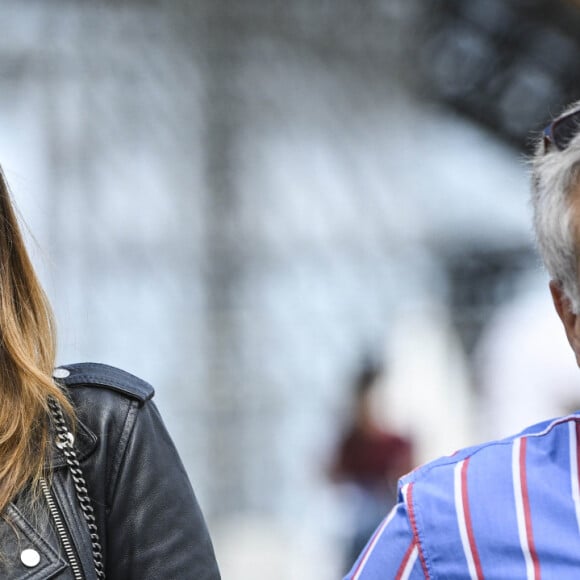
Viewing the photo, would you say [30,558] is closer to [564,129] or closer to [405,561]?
[405,561]

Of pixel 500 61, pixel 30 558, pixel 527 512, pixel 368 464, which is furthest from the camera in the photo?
pixel 500 61

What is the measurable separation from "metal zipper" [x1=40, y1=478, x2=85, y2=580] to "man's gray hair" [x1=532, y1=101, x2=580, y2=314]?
2.24 feet

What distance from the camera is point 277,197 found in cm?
746

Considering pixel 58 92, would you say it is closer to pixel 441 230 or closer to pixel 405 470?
pixel 441 230

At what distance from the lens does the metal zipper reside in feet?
4.79

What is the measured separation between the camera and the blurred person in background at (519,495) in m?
1.31

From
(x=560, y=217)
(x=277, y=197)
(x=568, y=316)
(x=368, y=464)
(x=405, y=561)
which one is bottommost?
(x=368, y=464)

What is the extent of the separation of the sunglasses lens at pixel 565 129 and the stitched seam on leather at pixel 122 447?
0.65m

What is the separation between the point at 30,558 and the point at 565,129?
842mm

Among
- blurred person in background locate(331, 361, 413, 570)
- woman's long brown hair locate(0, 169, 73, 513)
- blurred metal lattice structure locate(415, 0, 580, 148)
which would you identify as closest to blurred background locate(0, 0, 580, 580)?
blurred metal lattice structure locate(415, 0, 580, 148)

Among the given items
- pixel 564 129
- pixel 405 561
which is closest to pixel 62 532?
pixel 405 561

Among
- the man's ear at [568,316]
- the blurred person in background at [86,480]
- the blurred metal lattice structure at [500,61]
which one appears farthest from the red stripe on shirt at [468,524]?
the blurred metal lattice structure at [500,61]

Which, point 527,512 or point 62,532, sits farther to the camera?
point 62,532

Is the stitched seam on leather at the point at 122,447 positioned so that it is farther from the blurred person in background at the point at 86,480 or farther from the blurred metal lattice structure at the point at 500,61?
the blurred metal lattice structure at the point at 500,61
